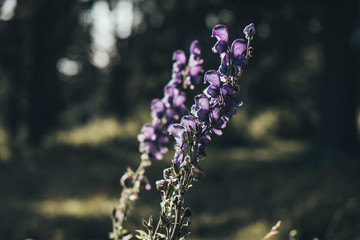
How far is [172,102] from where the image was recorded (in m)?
1.95

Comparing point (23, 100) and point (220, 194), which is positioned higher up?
point (23, 100)

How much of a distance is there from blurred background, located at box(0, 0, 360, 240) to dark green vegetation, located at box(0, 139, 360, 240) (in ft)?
0.09

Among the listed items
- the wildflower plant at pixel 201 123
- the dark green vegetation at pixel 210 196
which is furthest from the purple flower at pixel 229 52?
the dark green vegetation at pixel 210 196

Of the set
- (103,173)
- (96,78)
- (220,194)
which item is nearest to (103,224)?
(220,194)

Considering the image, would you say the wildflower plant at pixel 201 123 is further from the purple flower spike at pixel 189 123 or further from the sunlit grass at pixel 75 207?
the sunlit grass at pixel 75 207

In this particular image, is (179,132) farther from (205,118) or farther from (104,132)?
(104,132)

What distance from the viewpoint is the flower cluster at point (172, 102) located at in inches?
72.6

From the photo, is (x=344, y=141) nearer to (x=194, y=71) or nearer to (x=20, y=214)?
(x=20, y=214)

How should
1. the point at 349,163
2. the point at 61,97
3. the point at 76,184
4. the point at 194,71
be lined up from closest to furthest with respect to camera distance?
the point at 194,71 → the point at 349,163 → the point at 76,184 → the point at 61,97

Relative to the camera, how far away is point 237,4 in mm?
8188

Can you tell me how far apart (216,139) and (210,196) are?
550 centimetres

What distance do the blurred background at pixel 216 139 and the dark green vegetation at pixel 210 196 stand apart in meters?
0.03

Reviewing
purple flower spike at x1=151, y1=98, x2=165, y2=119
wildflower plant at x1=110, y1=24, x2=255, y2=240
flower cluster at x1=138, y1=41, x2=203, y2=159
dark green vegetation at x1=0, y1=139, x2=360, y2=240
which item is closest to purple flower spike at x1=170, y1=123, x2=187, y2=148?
wildflower plant at x1=110, y1=24, x2=255, y2=240

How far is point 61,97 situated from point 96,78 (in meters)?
6.38
